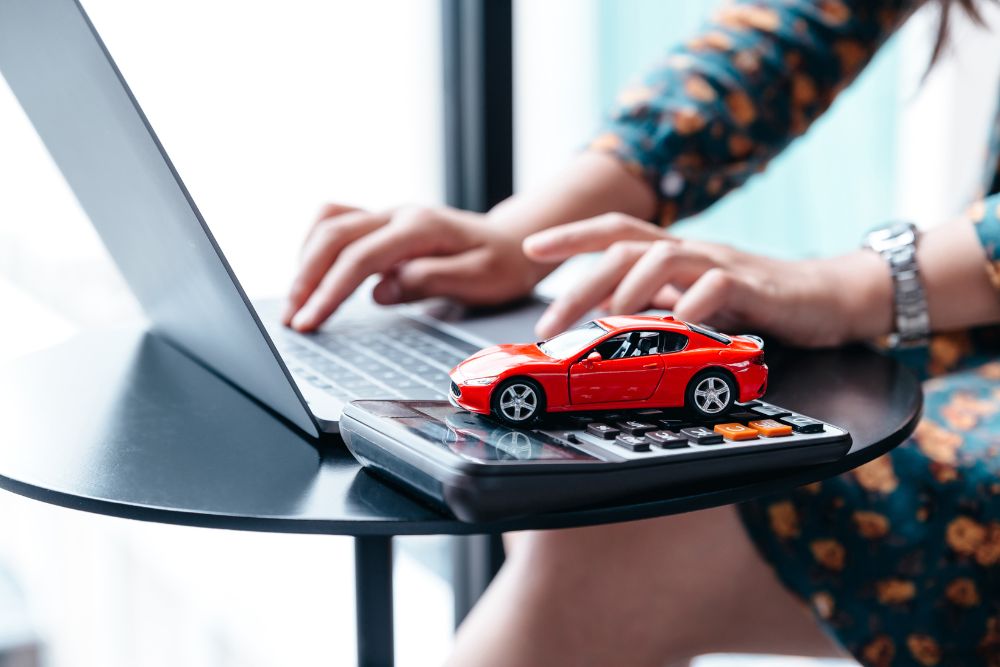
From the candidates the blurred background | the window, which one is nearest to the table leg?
the window

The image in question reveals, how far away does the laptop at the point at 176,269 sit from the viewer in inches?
19.1

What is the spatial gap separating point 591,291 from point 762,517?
0.67ft

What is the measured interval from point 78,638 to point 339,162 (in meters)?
0.95

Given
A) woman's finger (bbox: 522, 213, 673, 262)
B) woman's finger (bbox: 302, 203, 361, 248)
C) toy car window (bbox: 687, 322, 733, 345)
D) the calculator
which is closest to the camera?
the calculator

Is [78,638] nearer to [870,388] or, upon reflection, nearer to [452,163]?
[452,163]

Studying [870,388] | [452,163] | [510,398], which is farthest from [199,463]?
[452,163]

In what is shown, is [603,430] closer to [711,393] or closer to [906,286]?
[711,393]

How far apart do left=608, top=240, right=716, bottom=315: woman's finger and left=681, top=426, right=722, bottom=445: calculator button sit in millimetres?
245

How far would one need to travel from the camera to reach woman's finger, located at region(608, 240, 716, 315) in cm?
68

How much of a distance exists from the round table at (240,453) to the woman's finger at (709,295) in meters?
0.06

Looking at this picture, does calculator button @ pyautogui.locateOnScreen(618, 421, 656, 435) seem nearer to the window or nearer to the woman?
the window

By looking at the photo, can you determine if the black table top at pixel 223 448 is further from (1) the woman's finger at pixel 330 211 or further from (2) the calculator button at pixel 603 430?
(1) the woman's finger at pixel 330 211

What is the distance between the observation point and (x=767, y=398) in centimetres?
58

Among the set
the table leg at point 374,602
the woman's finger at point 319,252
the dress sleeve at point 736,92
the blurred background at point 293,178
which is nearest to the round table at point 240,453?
the table leg at point 374,602
